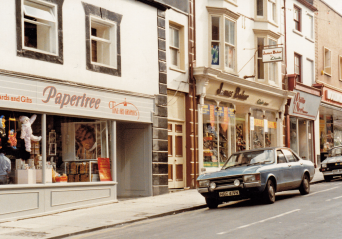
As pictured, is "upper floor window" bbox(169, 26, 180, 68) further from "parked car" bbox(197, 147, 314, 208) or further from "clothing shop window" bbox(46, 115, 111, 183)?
"parked car" bbox(197, 147, 314, 208)

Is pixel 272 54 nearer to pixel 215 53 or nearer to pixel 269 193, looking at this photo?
pixel 215 53

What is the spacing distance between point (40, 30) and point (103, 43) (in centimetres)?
267

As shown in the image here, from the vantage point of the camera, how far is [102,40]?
16.7m

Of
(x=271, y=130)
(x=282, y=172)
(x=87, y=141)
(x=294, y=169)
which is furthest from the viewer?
(x=271, y=130)

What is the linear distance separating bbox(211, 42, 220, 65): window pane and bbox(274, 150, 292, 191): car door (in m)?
7.62

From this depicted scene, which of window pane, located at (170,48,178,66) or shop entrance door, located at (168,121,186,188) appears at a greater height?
window pane, located at (170,48,178,66)

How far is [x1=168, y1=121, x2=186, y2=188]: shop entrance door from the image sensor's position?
1981 centimetres

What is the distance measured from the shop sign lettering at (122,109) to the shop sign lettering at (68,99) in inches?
26.0

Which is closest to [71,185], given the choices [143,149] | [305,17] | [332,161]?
[143,149]

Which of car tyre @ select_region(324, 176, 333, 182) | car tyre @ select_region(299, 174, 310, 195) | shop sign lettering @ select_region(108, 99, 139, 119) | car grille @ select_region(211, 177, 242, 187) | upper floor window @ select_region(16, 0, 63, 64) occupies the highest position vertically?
upper floor window @ select_region(16, 0, 63, 64)

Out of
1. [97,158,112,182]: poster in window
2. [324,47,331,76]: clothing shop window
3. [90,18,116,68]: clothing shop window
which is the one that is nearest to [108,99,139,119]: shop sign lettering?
[90,18,116,68]: clothing shop window

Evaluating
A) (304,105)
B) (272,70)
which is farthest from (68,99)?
(304,105)

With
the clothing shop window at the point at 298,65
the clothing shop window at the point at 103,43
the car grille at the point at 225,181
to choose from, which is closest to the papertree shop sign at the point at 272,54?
the clothing shop window at the point at 298,65

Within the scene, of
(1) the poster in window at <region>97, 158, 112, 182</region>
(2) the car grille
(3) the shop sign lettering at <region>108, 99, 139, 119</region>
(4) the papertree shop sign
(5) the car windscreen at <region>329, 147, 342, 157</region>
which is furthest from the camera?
(4) the papertree shop sign
